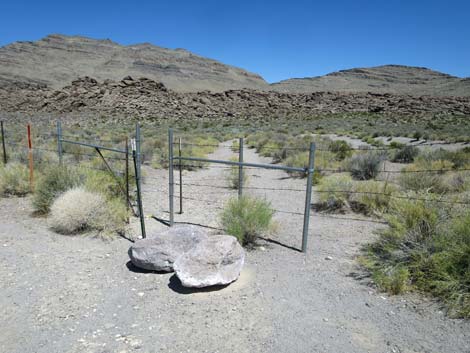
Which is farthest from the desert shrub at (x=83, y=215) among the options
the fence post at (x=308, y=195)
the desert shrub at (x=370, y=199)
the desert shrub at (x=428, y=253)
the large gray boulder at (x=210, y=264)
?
the desert shrub at (x=370, y=199)

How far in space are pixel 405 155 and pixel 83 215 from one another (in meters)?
13.9

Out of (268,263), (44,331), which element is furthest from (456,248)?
(44,331)

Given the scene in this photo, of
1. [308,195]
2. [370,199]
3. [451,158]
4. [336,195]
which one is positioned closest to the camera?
[308,195]

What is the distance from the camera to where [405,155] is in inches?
631

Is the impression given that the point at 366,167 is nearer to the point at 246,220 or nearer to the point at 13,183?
the point at 246,220

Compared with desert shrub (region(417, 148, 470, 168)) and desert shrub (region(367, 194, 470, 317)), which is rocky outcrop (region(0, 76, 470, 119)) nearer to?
desert shrub (region(417, 148, 470, 168))

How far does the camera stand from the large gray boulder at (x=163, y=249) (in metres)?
5.06

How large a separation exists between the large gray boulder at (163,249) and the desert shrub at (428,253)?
2.56 meters

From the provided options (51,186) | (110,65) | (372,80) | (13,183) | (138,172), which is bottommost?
(13,183)

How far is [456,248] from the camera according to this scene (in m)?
4.52

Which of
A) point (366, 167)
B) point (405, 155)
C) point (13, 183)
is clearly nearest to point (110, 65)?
point (405, 155)

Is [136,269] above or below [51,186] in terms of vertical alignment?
below

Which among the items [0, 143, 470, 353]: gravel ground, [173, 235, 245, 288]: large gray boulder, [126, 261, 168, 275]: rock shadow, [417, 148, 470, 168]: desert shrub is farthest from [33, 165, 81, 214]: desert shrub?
[417, 148, 470, 168]: desert shrub

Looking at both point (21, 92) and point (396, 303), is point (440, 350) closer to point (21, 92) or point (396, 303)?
point (396, 303)
